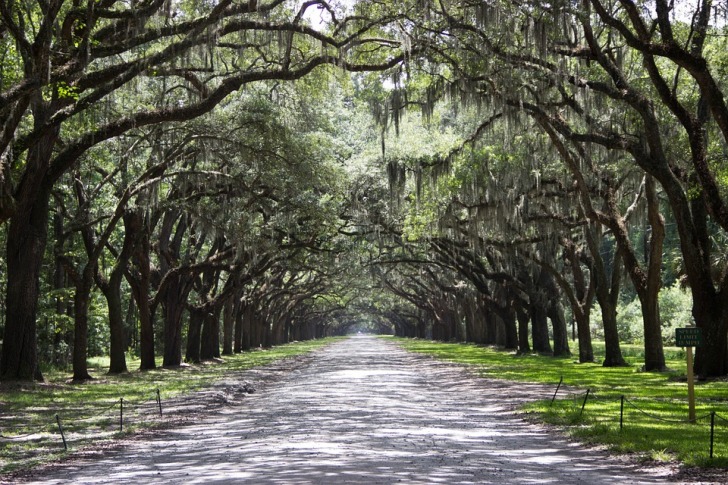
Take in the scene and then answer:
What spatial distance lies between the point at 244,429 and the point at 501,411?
18.3 ft

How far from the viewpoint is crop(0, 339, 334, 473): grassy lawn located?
35.3 feet

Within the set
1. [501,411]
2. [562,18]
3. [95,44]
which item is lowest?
[501,411]


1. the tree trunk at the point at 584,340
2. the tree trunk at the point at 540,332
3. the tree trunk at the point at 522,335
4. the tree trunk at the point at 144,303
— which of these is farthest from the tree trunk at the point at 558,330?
the tree trunk at the point at 144,303

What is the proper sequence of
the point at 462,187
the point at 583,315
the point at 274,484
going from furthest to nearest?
the point at 583,315, the point at 462,187, the point at 274,484

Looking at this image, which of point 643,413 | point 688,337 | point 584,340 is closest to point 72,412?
point 643,413

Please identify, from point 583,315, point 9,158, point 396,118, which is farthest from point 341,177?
point 9,158

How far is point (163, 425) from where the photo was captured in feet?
44.1

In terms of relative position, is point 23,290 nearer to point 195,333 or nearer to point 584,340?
point 195,333

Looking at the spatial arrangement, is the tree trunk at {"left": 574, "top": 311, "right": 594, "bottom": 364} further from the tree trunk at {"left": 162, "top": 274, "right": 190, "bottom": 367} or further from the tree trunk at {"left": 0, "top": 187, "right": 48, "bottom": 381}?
the tree trunk at {"left": 0, "top": 187, "right": 48, "bottom": 381}

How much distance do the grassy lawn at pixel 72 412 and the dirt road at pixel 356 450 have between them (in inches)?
32.3

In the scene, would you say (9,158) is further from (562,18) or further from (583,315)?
(583,315)

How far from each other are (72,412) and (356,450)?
7.74m

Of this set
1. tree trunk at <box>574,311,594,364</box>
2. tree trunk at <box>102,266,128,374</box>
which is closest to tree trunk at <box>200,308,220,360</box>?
tree trunk at <box>102,266,128,374</box>

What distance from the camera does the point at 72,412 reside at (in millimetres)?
15203
